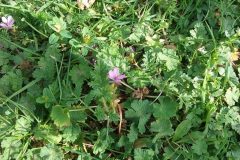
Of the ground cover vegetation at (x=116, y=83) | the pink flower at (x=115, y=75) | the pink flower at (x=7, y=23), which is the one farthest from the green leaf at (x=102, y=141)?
the pink flower at (x=7, y=23)

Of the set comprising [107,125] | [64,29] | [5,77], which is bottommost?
[107,125]

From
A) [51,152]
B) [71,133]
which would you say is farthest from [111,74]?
[51,152]

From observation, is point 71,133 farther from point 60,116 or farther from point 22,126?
point 22,126

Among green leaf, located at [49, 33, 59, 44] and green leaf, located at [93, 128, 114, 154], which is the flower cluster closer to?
green leaf, located at [49, 33, 59, 44]

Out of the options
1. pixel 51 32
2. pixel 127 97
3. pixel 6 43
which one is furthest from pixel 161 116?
pixel 6 43

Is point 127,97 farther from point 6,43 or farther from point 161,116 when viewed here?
point 6,43

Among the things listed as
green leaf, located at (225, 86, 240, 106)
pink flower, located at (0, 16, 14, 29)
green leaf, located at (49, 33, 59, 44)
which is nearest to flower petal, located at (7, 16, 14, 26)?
pink flower, located at (0, 16, 14, 29)

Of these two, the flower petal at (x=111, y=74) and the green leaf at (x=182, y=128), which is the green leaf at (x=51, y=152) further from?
the green leaf at (x=182, y=128)
